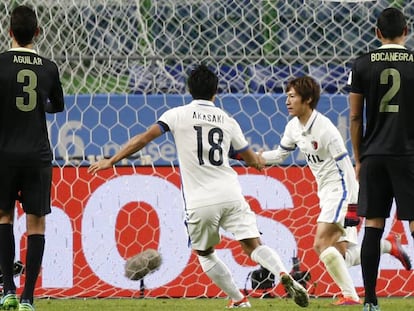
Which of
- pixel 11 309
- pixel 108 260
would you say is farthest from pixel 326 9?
pixel 11 309

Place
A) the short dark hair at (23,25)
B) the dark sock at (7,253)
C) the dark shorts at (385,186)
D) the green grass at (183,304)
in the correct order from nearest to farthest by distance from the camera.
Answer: the dark shorts at (385,186) < the short dark hair at (23,25) < the dark sock at (7,253) < the green grass at (183,304)

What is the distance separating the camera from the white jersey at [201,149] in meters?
7.66

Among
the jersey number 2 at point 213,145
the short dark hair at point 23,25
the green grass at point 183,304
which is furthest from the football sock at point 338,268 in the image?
the short dark hair at point 23,25

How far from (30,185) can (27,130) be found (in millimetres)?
335

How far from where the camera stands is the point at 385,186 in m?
6.71

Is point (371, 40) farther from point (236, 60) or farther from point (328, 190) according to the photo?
point (328, 190)

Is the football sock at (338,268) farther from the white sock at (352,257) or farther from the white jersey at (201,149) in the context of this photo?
the white jersey at (201,149)

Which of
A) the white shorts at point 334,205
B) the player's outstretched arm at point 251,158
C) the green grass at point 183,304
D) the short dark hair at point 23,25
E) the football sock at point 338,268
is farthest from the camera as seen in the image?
the white shorts at point 334,205

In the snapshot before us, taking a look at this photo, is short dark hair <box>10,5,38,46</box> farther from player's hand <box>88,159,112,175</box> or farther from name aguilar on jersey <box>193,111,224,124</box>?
name aguilar on jersey <box>193,111,224,124</box>

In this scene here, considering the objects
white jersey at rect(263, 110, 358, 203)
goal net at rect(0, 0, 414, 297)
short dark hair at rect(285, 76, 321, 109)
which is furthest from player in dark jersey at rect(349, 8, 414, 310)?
goal net at rect(0, 0, 414, 297)

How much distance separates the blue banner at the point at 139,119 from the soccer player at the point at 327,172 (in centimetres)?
115

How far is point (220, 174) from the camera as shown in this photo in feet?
25.4

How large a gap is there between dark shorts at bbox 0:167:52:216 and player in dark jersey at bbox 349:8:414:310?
6.14 feet

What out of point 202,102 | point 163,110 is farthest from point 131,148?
point 163,110
